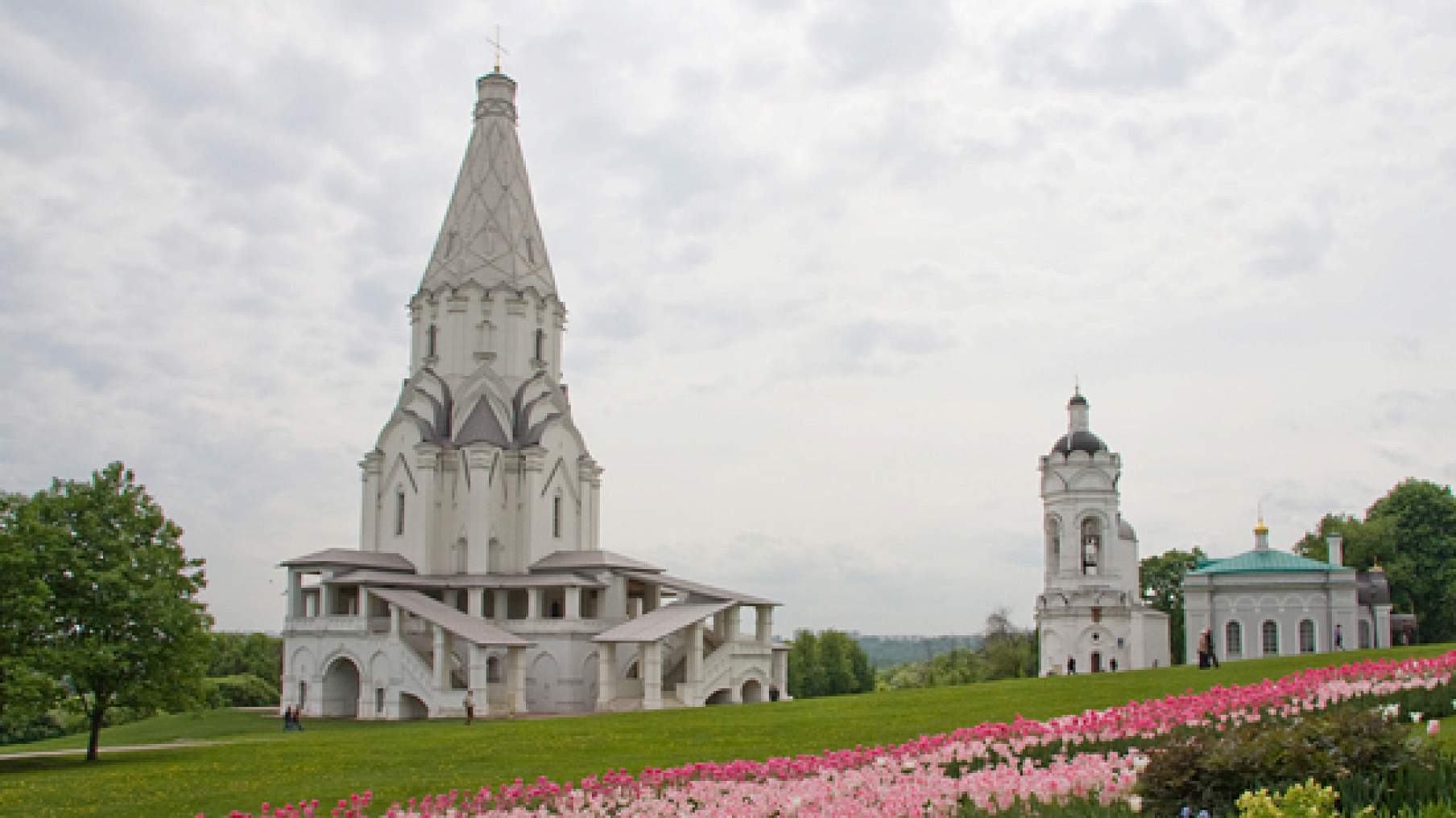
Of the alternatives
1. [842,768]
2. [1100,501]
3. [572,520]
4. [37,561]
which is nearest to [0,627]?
[37,561]

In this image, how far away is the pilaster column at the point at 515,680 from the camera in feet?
136

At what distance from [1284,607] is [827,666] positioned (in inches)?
1231

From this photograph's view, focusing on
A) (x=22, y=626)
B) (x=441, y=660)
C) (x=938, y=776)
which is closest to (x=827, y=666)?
(x=441, y=660)

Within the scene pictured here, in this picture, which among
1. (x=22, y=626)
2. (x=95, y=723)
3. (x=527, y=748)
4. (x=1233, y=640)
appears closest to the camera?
(x=527, y=748)

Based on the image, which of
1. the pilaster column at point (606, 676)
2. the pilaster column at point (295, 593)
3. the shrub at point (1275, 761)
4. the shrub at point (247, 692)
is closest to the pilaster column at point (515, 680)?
the pilaster column at point (606, 676)

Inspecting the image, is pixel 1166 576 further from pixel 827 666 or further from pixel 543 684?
pixel 543 684

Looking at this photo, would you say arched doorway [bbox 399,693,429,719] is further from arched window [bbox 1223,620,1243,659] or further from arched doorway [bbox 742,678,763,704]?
arched window [bbox 1223,620,1243,659]

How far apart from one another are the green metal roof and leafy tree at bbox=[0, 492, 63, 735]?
42063mm

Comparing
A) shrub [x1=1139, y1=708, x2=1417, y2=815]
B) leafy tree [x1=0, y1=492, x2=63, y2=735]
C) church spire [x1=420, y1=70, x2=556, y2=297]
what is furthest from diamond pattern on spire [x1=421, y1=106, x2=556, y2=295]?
shrub [x1=1139, y1=708, x2=1417, y2=815]

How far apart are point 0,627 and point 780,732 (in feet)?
48.8

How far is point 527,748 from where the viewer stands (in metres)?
21.4

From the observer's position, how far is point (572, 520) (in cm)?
5100

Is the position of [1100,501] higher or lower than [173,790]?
higher

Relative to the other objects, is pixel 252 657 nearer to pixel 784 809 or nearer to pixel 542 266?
pixel 542 266
